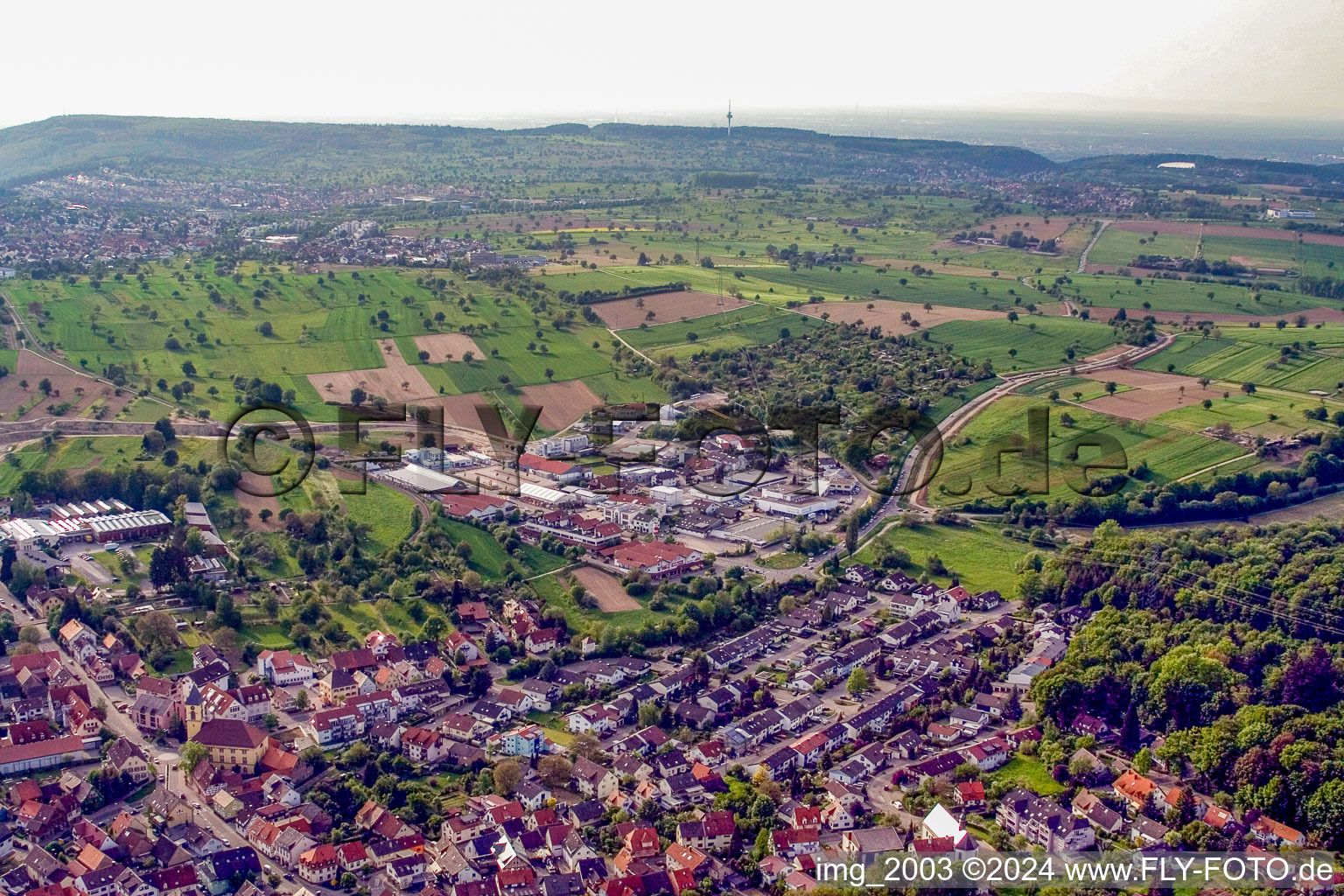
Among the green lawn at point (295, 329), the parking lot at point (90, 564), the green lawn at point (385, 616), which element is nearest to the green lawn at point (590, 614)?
the green lawn at point (385, 616)

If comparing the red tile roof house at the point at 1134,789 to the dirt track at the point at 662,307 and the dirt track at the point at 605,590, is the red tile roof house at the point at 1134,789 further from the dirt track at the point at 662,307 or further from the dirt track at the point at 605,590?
the dirt track at the point at 662,307

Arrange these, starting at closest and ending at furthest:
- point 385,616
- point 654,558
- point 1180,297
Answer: point 385,616, point 654,558, point 1180,297

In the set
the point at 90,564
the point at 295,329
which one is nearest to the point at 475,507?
the point at 90,564

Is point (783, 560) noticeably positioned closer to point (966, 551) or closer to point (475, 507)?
point (966, 551)

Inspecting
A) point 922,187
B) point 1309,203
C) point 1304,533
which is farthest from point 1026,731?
point 922,187

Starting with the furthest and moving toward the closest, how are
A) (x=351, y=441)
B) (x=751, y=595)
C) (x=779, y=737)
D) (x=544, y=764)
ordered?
(x=351, y=441)
(x=751, y=595)
(x=779, y=737)
(x=544, y=764)

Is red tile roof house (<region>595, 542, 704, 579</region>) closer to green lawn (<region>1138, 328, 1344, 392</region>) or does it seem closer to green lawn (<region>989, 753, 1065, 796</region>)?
green lawn (<region>989, 753, 1065, 796</region>)

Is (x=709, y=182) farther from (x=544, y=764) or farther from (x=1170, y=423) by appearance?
(x=544, y=764)
